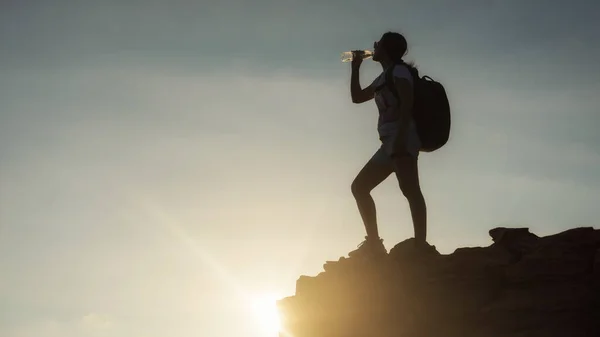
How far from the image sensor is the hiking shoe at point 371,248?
1180 cm

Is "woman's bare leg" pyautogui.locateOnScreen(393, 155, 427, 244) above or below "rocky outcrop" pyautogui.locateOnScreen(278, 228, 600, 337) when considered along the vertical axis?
above

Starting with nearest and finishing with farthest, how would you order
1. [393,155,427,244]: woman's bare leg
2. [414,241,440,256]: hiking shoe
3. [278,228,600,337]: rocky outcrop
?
1. [278,228,600,337]: rocky outcrop
2. [393,155,427,244]: woman's bare leg
3. [414,241,440,256]: hiking shoe

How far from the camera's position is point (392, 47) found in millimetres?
11695

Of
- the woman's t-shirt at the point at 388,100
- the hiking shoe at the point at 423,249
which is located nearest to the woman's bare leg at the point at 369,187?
the woman's t-shirt at the point at 388,100

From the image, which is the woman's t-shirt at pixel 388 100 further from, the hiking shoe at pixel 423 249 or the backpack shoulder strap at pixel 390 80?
the hiking shoe at pixel 423 249

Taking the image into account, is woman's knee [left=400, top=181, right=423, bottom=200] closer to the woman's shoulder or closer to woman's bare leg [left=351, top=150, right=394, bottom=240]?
woman's bare leg [left=351, top=150, right=394, bottom=240]

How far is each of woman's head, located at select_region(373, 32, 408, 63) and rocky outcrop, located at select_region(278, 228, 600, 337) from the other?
3.18m

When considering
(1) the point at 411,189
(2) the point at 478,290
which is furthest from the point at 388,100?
(2) the point at 478,290

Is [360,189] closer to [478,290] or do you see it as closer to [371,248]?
[371,248]

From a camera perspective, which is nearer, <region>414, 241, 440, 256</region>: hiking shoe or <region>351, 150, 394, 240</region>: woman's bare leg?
<region>414, 241, 440, 256</region>: hiking shoe

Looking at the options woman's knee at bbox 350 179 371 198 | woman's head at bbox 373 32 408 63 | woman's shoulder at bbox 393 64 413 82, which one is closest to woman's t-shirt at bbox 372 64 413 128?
woman's shoulder at bbox 393 64 413 82

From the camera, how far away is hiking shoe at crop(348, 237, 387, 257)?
1180 centimetres

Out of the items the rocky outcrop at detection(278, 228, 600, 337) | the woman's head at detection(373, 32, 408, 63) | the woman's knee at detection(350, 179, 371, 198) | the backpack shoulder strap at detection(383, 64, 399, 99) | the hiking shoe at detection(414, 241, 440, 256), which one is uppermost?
the woman's head at detection(373, 32, 408, 63)

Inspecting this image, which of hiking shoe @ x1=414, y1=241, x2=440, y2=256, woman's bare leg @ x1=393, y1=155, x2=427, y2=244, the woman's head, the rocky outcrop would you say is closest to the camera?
the rocky outcrop
